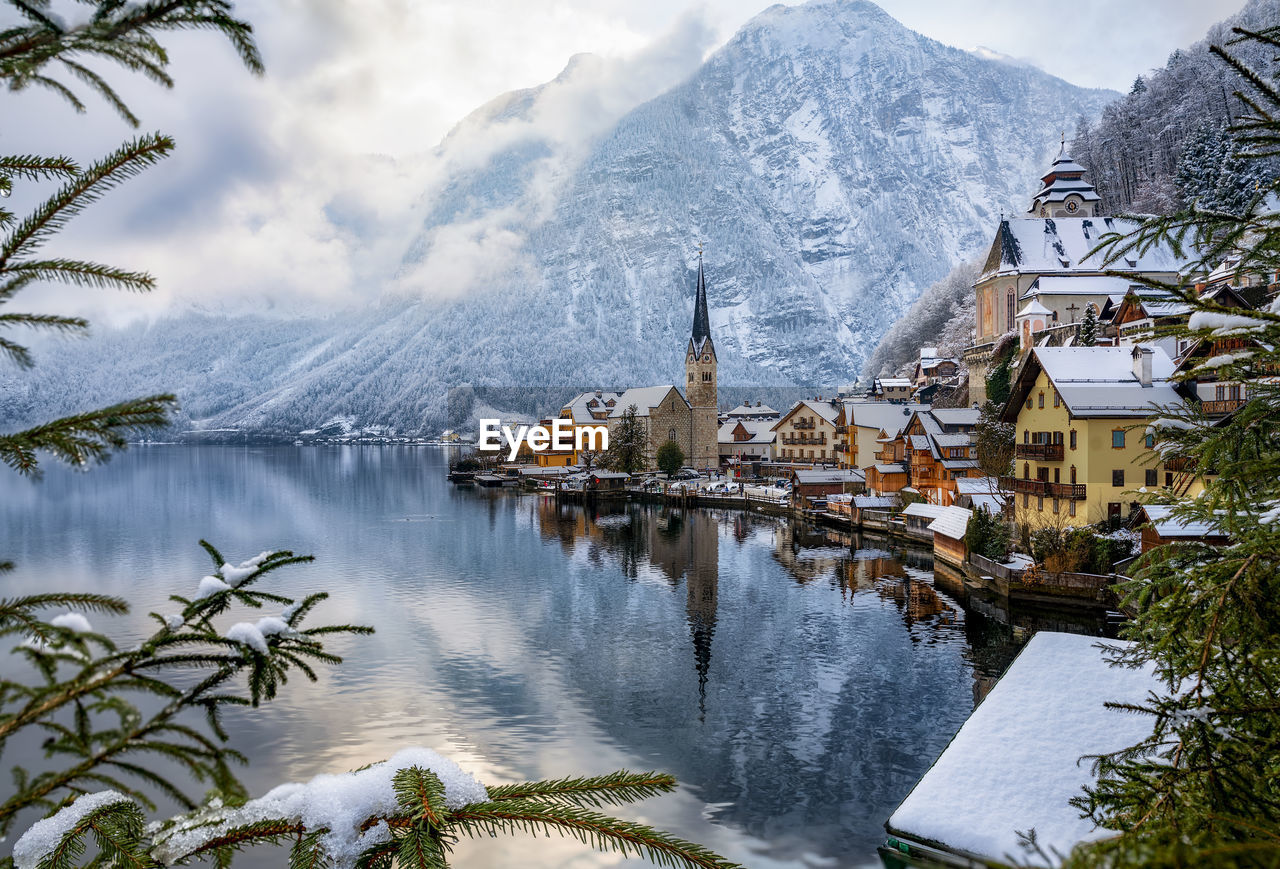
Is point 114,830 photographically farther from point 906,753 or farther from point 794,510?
point 794,510

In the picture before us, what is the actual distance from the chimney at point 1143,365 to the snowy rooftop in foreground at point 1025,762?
74.9ft

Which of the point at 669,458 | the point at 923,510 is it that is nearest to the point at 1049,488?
the point at 923,510

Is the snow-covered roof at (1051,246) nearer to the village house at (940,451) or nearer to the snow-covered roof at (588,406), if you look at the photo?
the village house at (940,451)

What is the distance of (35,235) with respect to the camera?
103 inches

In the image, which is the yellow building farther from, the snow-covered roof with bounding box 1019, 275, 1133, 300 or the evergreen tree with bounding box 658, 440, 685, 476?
the evergreen tree with bounding box 658, 440, 685, 476

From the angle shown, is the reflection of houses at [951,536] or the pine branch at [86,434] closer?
the pine branch at [86,434]

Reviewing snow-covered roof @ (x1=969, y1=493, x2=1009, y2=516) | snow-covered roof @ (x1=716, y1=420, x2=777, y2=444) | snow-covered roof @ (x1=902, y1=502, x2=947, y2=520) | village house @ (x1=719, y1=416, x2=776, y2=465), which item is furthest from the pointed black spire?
snow-covered roof @ (x1=969, y1=493, x2=1009, y2=516)

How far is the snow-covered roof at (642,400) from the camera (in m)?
111

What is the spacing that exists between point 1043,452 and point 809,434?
5170 centimetres

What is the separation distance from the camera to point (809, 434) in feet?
294

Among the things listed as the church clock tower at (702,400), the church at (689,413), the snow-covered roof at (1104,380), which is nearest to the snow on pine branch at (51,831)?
the snow-covered roof at (1104,380)

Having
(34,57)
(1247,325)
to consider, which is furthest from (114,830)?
(1247,325)

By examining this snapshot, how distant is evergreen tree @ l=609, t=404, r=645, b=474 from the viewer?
330ft

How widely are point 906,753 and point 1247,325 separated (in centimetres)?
1739
